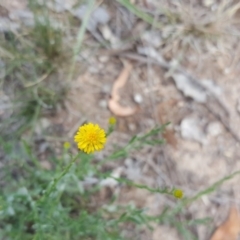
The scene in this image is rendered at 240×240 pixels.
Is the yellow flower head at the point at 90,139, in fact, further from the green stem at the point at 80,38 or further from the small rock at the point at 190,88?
the small rock at the point at 190,88

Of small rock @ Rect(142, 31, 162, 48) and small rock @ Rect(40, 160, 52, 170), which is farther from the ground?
small rock @ Rect(142, 31, 162, 48)

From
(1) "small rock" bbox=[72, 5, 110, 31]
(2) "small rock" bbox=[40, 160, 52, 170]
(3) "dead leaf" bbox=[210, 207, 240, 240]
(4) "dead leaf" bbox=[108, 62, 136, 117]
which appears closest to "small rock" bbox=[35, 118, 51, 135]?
(2) "small rock" bbox=[40, 160, 52, 170]

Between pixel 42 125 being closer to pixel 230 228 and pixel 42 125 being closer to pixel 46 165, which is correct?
pixel 46 165

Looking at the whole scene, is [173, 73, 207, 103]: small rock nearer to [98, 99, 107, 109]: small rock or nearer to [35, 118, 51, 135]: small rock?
[98, 99, 107, 109]: small rock

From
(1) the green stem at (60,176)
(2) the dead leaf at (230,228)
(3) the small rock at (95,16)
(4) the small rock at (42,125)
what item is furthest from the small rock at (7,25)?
(2) the dead leaf at (230,228)

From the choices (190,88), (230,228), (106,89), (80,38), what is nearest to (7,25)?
(80,38)

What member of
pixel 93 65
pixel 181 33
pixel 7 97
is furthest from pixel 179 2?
pixel 7 97
